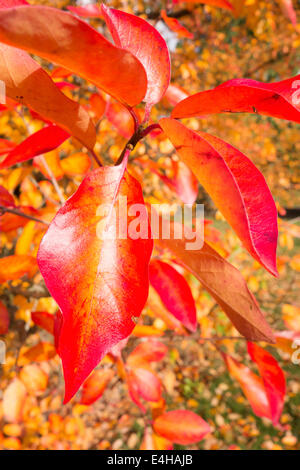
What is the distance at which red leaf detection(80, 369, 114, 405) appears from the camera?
3.28 feet

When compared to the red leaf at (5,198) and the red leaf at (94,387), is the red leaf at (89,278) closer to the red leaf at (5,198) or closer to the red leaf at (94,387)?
the red leaf at (5,198)

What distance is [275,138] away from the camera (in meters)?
5.43

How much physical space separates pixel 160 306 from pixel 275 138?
5307 millimetres

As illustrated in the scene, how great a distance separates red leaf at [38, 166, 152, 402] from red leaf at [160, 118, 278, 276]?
0.07 meters

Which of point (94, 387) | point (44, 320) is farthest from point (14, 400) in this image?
point (44, 320)

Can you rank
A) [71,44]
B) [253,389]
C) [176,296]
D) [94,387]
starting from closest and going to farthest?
[71,44] < [176,296] < [253,389] < [94,387]

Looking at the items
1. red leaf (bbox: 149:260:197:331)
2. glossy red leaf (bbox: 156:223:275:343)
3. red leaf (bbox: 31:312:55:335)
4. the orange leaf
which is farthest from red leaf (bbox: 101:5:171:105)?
the orange leaf

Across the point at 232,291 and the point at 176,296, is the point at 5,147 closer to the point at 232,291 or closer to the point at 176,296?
the point at 176,296

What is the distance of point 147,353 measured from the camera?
103cm

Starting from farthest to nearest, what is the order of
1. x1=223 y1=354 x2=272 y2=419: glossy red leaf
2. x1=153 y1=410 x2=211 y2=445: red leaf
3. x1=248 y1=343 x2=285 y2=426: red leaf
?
x1=153 y1=410 x2=211 y2=445: red leaf → x1=223 y1=354 x2=272 y2=419: glossy red leaf → x1=248 y1=343 x2=285 y2=426: red leaf

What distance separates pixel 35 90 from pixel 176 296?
389mm

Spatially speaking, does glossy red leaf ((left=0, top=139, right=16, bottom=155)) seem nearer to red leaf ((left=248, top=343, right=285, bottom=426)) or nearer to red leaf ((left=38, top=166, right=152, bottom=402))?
red leaf ((left=38, top=166, right=152, bottom=402))

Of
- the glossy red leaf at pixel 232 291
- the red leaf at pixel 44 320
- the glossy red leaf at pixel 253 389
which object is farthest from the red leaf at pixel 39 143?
the glossy red leaf at pixel 253 389

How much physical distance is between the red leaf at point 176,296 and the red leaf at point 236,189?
316 millimetres
